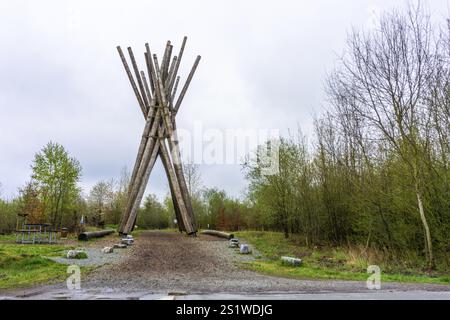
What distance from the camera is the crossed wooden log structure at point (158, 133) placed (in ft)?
56.7

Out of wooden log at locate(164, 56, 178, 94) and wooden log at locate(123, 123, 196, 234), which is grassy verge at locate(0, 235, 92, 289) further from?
wooden log at locate(164, 56, 178, 94)

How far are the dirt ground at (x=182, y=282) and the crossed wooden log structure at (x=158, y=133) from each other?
23.2ft

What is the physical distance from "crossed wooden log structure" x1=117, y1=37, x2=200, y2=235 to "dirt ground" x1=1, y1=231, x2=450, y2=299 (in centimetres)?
706

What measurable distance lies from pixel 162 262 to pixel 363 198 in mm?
7238

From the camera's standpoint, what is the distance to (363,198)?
13.1 meters

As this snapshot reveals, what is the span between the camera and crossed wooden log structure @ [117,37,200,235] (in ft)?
56.7

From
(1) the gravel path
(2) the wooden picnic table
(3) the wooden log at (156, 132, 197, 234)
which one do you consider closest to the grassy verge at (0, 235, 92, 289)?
(1) the gravel path

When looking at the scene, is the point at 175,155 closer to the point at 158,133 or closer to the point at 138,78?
the point at 158,133

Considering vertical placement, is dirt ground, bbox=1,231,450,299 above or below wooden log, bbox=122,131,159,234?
below

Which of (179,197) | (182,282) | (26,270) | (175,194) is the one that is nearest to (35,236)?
(175,194)

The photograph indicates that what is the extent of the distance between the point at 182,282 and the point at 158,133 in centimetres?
1236

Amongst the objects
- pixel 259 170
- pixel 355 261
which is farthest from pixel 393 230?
pixel 259 170

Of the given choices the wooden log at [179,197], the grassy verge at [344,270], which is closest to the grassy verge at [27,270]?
the grassy verge at [344,270]

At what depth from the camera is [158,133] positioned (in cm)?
1823
